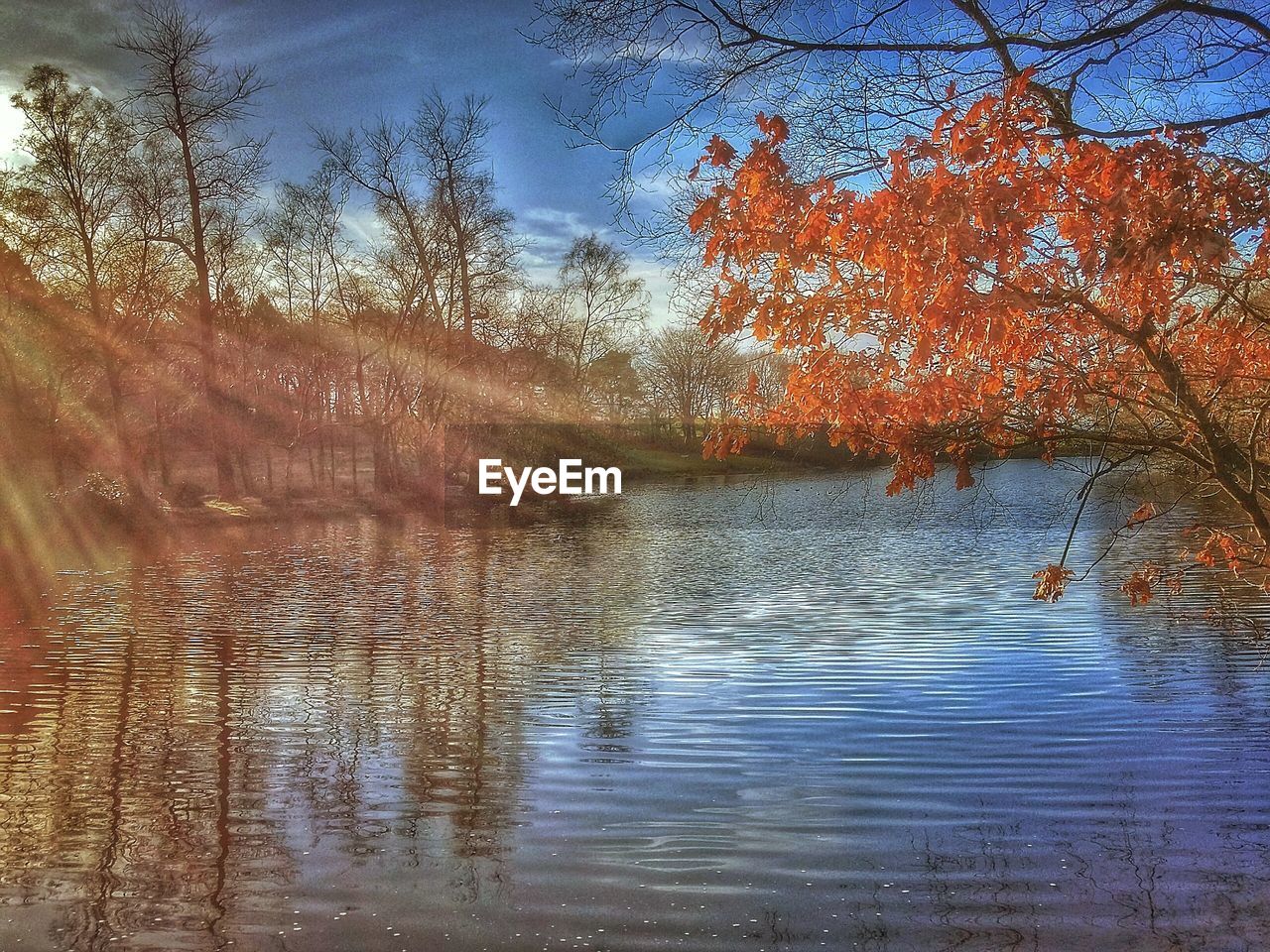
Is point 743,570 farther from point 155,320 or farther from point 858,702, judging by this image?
point 155,320

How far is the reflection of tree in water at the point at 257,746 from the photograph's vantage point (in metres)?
5.48

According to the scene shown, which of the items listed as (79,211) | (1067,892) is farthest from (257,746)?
(79,211)

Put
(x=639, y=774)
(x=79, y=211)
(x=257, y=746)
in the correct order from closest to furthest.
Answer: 1. (x=639, y=774)
2. (x=257, y=746)
3. (x=79, y=211)

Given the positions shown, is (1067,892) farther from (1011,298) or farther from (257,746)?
(257,746)

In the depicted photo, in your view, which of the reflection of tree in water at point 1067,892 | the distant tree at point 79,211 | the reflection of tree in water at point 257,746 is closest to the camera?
the reflection of tree in water at point 1067,892

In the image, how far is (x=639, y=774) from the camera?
286 inches

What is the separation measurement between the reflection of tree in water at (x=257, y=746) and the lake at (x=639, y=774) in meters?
0.03

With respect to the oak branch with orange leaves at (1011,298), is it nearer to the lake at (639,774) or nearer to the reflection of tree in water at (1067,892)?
the lake at (639,774)

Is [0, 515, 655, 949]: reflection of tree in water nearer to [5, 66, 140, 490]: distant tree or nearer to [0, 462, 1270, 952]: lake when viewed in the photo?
[0, 462, 1270, 952]: lake

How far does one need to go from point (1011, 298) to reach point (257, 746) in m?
5.94

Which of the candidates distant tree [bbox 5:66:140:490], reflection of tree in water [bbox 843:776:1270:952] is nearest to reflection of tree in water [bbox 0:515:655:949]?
reflection of tree in water [bbox 843:776:1270:952]

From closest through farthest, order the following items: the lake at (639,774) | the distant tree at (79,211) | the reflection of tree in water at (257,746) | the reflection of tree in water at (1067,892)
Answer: the reflection of tree in water at (1067,892)
the lake at (639,774)
the reflection of tree in water at (257,746)
the distant tree at (79,211)

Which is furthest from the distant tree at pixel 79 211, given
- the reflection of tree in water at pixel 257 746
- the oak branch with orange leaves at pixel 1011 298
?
the oak branch with orange leaves at pixel 1011 298

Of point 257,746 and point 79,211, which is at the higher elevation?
point 79,211
